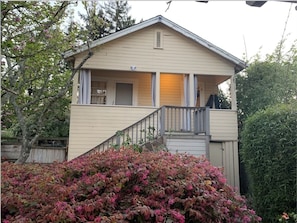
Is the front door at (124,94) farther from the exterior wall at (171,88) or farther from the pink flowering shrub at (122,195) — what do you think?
the pink flowering shrub at (122,195)

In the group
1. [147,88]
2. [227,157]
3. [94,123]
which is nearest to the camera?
[94,123]

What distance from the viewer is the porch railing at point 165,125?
25.2 ft

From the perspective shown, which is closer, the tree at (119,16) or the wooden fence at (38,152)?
the wooden fence at (38,152)

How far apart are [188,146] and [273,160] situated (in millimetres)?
2581

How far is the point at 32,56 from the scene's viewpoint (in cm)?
675

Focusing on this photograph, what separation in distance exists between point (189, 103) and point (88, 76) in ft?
10.2

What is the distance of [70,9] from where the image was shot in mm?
8055

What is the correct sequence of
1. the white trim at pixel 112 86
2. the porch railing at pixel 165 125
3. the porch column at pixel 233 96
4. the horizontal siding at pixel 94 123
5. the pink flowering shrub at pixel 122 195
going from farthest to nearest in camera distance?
the white trim at pixel 112 86, the porch column at pixel 233 96, the horizontal siding at pixel 94 123, the porch railing at pixel 165 125, the pink flowering shrub at pixel 122 195

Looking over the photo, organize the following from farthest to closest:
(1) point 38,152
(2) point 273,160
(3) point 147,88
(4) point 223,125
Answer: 1. (3) point 147,88
2. (1) point 38,152
3. (4) point 223,125
4. (2) point 273,160

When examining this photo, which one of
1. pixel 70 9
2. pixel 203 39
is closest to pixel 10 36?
pixel 70 9

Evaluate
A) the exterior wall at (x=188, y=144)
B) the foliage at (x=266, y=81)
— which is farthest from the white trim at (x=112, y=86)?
the foliage at (x=266, y=81)

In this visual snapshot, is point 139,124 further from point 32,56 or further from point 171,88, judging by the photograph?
point 32,56

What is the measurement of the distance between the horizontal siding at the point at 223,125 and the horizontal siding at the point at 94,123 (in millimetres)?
2049

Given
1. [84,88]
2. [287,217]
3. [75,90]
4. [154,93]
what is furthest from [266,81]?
[287,217]
